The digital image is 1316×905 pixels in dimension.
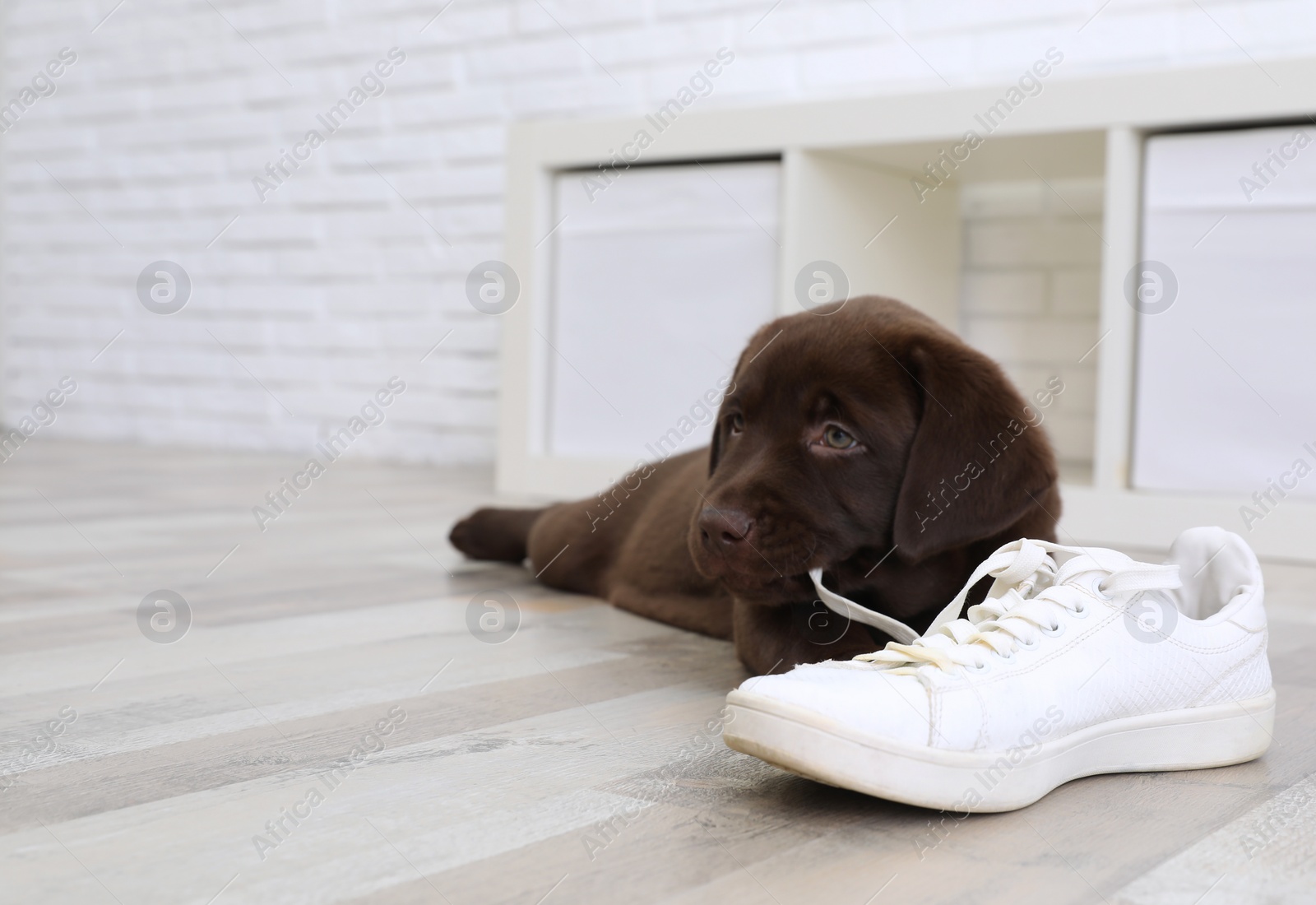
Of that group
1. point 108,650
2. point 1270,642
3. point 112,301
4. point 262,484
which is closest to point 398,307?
point 262,484

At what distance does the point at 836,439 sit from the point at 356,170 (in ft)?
10.7

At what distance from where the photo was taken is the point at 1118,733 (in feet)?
3.21

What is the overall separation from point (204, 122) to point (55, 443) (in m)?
1.29

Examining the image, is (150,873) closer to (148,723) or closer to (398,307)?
(148,723)
